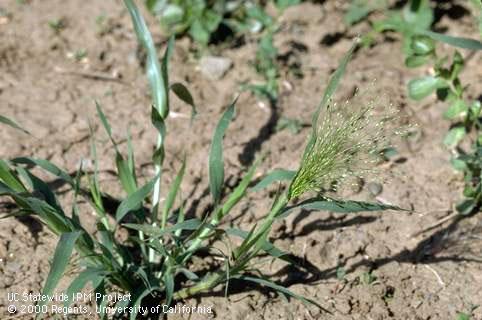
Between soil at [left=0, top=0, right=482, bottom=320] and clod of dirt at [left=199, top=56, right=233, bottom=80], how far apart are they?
4cm

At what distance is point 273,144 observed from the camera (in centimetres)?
263

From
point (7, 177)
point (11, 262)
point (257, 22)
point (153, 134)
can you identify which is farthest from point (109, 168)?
point (257, 22)

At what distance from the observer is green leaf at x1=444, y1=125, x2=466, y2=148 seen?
8.03ft

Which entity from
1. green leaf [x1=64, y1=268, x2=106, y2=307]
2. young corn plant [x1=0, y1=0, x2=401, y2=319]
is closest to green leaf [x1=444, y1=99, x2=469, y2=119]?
young corn plant [x1=0, y1=0, x2=401, y2=319]

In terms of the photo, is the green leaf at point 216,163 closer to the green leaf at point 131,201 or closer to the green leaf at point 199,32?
the green leaf at point 131,201

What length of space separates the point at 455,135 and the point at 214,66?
3.40ft

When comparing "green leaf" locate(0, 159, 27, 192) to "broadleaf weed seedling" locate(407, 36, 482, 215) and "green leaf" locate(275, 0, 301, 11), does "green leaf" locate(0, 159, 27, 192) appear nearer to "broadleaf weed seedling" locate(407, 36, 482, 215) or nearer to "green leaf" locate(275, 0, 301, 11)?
"broadleaf weed seedling" locate(407, 36, 482, 215)

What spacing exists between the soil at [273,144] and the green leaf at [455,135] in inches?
4.6

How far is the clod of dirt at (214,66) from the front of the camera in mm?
2939

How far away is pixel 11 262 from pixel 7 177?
0.40m

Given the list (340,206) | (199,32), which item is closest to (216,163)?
(340,206)

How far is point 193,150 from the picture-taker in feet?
8.47

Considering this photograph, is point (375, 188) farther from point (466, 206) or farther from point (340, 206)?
point (340, 206)

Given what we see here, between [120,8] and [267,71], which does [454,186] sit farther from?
[120,8]
